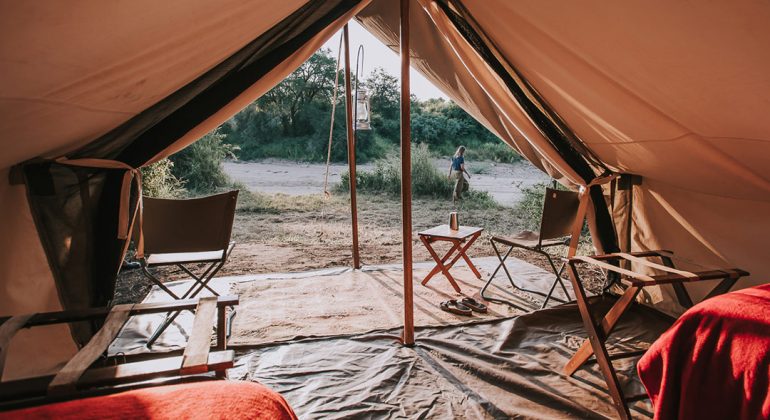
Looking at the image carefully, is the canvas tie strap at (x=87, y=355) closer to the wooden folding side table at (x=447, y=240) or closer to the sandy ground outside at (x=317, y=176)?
the wooden folding side table at (x=447, y=240)

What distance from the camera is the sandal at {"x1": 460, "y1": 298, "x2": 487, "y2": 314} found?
295 cm

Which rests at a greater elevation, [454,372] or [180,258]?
[180,258]

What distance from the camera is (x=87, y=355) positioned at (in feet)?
4.05

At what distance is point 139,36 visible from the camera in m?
1.41

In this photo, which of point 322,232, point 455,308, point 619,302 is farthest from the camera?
point 322,232

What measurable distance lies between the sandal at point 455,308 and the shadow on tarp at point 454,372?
0.20 meters

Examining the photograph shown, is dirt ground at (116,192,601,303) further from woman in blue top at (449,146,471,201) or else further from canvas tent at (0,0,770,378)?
canvas tent at (0,0,770,378)

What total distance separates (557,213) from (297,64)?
2170 millimetres

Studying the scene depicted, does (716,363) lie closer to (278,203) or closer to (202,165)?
(278,203)

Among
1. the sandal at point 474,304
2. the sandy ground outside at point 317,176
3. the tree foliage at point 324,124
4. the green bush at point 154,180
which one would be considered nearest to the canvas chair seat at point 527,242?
the sandal at point 474,304

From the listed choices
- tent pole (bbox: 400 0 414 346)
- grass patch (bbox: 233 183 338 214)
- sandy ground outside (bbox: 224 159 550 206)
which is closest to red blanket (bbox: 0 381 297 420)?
tent pole (bbox: 400 0 414 346)

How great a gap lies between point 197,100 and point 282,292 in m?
1.79

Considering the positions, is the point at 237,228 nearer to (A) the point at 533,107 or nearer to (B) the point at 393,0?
(B) the point at 393,0

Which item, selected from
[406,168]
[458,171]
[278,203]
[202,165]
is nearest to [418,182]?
[458,171]
